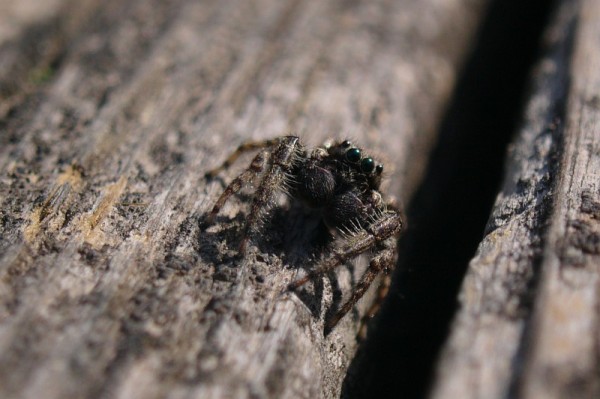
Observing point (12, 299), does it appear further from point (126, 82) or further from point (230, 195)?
point (126, 82)

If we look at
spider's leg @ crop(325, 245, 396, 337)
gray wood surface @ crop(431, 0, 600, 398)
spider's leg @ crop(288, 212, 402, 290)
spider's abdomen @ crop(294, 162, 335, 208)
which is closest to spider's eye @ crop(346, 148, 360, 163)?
spider's abdomen @ crop(294, 162, 335, 208)

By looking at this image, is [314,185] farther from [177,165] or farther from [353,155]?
[177,165]

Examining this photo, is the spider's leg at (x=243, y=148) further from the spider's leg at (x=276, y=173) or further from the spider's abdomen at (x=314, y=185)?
the spider's abdomen at (x=314, y=185)

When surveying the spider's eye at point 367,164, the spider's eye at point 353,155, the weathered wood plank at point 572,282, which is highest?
the spider's eye at point 353,155

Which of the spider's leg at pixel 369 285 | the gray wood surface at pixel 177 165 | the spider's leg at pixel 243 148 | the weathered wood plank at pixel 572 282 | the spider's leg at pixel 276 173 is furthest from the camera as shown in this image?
the spider's leg at pixel 243 148

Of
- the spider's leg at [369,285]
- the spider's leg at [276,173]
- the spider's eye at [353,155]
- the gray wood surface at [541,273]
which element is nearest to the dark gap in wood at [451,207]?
the spider's leg at [369,285]

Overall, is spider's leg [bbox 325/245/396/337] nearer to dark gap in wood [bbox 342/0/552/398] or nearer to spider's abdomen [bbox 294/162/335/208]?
dark gap in wood [bbox 342/0/552/398]

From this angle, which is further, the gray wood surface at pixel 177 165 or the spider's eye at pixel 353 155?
the spider's eye at pixel 353 155

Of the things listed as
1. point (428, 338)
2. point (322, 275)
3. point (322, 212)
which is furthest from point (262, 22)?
point (428, 338)
